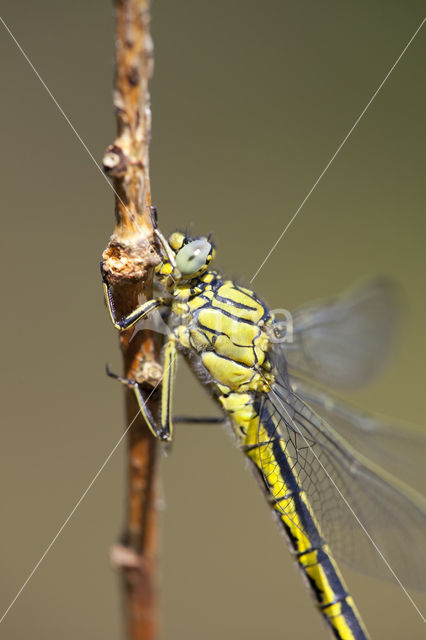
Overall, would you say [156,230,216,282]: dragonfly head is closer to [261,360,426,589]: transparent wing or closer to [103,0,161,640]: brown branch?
[103,0,161,640]: brown branch

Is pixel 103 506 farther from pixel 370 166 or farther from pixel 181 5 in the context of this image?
pixel 181 5

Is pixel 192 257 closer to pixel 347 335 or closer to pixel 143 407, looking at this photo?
pixel 143 407

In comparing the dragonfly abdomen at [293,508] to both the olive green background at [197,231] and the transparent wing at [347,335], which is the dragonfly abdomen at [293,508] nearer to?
the transparent wing at [347,335]

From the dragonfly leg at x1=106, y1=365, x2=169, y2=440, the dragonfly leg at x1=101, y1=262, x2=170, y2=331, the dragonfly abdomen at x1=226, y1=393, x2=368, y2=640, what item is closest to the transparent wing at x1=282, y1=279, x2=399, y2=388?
the dragonfly abdomen at x1=226, y1=393, x2=368, y2=640

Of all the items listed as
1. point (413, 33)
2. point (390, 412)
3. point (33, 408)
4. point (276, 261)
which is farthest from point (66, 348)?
point (413, 33)

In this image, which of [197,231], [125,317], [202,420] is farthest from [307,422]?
[197,231]

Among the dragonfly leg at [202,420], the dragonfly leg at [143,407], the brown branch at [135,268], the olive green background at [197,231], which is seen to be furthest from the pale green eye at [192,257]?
the olive green background at [197,231]

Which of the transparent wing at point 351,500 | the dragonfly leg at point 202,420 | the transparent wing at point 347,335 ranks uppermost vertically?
the transparent wing at point 347,335
